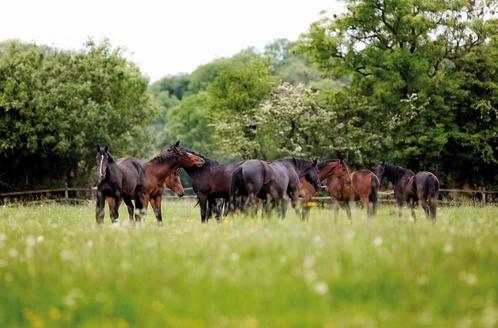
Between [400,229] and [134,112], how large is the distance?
150ft

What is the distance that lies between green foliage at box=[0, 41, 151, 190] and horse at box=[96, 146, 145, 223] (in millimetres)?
23826

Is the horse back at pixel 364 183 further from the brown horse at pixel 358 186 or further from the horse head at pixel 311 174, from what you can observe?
the horse head at pixel 311 174

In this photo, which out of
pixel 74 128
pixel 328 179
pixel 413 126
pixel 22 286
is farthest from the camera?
pixel 74 128

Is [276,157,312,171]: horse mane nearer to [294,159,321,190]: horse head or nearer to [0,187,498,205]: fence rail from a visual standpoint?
[294,159,321,190]: horse head

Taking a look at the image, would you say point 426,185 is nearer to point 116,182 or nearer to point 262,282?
point 116,182

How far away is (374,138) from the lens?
41.5 metres

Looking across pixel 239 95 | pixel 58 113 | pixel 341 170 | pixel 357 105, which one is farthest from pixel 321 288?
pixel 239 95

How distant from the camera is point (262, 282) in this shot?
6.70 metres

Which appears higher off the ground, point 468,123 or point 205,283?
point 468,123

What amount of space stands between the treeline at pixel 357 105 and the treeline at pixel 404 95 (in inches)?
3.0

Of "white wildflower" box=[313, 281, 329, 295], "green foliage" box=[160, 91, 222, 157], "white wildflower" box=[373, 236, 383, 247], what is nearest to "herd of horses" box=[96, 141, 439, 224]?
"white wildflower" box=[373, 236, 383, 247]

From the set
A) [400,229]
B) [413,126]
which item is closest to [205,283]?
[400,229]

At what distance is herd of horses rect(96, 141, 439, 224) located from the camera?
54.3 ft

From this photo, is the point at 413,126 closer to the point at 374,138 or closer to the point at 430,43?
the point at 374,138
